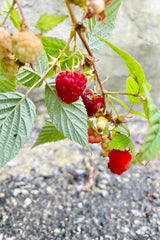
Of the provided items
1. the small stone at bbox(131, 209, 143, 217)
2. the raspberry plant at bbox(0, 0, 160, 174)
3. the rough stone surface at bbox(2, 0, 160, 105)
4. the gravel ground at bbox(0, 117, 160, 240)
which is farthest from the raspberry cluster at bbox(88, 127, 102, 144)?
the rough stone surface at bbox(2, 0, 160, 105)

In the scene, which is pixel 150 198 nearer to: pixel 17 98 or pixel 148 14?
pixel 17 98

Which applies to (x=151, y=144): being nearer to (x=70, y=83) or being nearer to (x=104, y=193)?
(x=70, y=83)

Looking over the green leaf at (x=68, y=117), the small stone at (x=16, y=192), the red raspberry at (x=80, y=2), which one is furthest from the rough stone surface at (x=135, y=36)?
the red raspberry at (x=80, y=2)

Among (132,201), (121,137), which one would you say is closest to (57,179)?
(132,201)

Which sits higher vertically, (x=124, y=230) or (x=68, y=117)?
(x=68, y=117)

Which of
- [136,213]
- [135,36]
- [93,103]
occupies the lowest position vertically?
[136,213]

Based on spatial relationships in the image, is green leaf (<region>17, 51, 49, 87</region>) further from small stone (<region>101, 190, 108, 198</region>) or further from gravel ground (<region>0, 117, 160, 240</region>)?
small stone (<region>101, 190, 108, 198</region>)

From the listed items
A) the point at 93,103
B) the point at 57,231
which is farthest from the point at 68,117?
the point at 57,231
